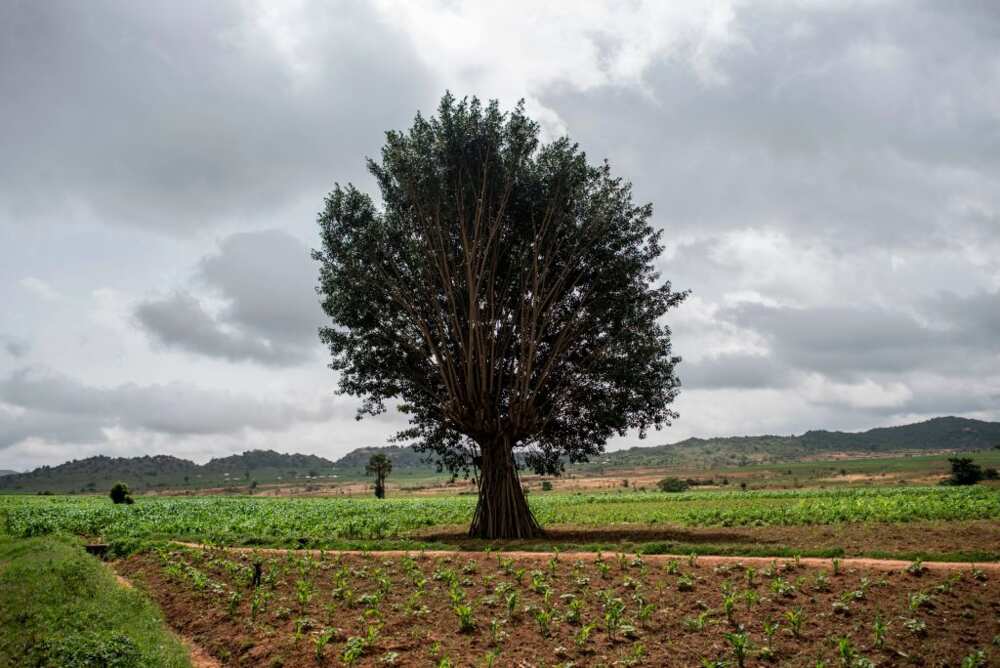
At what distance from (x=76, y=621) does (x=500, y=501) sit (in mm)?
16701

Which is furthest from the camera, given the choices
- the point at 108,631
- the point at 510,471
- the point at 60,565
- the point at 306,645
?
the point at 510,471

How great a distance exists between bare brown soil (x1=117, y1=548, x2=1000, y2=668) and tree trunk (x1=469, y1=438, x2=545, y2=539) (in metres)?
9.27

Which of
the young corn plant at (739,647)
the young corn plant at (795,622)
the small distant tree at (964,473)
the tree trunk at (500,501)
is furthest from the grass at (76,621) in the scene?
the small distant tree at (964,473)

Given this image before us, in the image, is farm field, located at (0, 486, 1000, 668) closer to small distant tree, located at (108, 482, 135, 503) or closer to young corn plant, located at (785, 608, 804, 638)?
young corn plant, located at (785, 608, 804, 638)

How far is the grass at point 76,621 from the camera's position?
12578mm

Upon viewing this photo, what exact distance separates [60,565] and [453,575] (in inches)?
582

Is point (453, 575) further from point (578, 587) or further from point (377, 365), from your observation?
point (377, 365)

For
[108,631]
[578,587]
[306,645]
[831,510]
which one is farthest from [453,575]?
[831,510]

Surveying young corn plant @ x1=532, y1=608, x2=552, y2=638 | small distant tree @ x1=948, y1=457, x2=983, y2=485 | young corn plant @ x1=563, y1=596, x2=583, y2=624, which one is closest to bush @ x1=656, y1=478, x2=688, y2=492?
small distant tree @ x1=948, y1=457, x2=983, y2=485

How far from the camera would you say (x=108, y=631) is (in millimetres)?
14562

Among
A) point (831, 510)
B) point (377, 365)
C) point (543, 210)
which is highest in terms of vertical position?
point (543, 210)

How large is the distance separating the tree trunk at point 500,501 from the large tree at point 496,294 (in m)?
0.07

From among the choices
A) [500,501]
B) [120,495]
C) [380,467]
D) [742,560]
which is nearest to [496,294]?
[500,501]

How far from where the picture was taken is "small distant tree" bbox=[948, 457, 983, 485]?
73250mm
